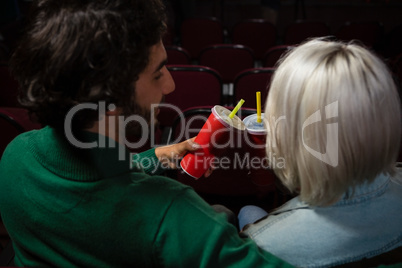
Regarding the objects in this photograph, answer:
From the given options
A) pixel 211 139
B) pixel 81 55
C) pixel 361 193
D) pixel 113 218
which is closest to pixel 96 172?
pixel 113 218

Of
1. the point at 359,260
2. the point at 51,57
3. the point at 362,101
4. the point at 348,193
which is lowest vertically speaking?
the point at 359,260

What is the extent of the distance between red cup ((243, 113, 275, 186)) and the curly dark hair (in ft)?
1.35

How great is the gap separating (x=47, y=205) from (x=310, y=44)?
678 mm

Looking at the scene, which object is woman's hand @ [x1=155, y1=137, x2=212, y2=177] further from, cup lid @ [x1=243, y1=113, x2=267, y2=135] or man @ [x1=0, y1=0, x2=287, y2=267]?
man @ [x1=0, y1=0, x2=287, y2=267]

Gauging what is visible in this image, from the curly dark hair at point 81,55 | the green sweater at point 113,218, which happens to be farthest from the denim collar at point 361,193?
the curly dark hair at point 81,55

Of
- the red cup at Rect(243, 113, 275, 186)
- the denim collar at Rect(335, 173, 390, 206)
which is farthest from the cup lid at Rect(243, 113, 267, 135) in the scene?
the denim collar at Rect(335, 173, 390, 206)

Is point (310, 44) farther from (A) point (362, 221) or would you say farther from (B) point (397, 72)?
(B) point (397, 72)

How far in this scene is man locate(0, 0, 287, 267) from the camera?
2.29 feet

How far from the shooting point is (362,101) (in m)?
0.70

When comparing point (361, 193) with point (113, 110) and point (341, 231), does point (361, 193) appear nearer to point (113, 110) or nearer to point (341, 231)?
point (341, 231)

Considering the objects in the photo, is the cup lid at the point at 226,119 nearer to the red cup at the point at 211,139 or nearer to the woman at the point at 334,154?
the red cup at the point at 211,139

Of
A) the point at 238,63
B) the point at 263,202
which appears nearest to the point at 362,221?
the point at 263,202

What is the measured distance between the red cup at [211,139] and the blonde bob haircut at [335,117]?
286 mm

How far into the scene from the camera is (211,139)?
112 centimetres
